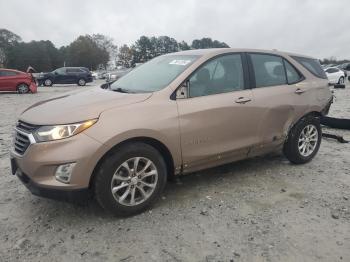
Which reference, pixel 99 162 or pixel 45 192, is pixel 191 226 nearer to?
pixel 99 162

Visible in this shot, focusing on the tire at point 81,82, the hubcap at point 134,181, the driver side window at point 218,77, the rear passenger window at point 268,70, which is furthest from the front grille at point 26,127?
the tire at point 81,82

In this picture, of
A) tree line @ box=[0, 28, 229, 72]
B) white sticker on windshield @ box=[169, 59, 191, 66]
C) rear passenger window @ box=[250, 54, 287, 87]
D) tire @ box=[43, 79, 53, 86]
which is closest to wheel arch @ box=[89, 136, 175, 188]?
white sticker on windshield @ box=[169, 59, 191, 66]

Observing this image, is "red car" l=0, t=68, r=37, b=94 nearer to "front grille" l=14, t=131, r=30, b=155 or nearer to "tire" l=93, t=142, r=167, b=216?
"front grille" l=14, t=131, r=30, b=155

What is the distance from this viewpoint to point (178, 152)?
12.5 ft

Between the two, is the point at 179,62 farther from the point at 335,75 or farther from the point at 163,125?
the point at 335,75

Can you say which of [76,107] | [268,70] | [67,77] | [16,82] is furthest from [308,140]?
[67,77]

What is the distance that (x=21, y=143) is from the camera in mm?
3504

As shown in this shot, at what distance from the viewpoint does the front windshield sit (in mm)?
4035

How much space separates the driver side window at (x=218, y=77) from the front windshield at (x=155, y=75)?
0.62 ft

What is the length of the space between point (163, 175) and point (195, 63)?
1.31 metres

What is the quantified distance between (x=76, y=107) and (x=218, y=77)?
168 cm

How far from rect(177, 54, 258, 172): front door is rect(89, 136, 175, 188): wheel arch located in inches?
6.3

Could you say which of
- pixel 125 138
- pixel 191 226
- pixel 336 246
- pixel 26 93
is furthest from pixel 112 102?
pixel 26 93

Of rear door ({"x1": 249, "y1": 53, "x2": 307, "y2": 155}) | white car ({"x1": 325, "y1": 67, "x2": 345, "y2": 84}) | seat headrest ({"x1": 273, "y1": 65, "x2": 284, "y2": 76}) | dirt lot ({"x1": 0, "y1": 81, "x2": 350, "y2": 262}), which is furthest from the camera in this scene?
white car ({"x1": 325, "y1": 67, "x2": 345, "y2": 84})
